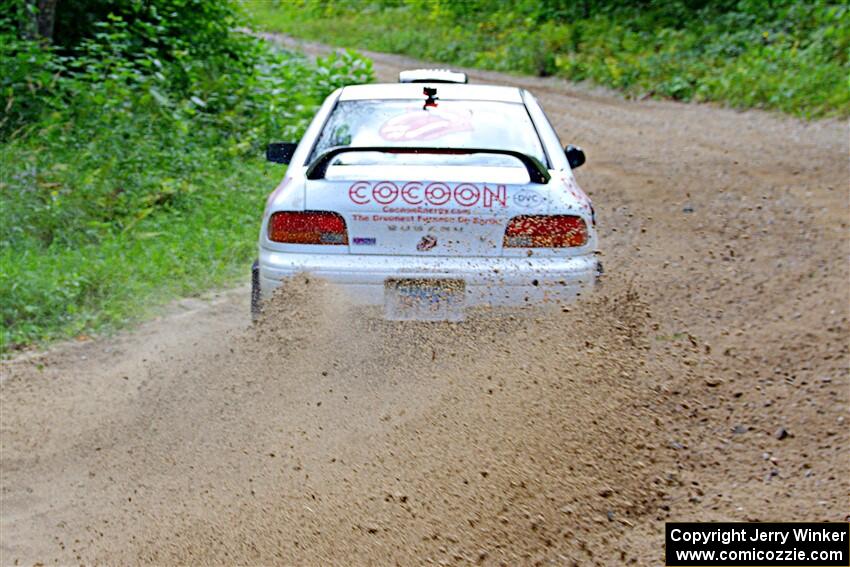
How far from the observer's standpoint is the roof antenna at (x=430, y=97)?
6.01 meters

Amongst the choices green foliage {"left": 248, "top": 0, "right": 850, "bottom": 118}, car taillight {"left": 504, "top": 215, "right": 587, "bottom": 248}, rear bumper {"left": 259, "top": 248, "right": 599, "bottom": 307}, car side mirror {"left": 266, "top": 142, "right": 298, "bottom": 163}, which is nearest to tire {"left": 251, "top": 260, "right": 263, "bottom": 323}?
rear bumper {"left": 259, "top": 248, "right": 599, "bottom": 307}

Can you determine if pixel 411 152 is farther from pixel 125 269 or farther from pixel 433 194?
pixel 125 269

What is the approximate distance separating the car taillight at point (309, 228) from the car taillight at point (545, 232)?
32.0 inches

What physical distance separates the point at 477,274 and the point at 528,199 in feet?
1.47

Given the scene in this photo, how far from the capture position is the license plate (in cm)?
491

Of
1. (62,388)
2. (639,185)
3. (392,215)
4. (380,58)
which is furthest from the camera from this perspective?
(380,58)

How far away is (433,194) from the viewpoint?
4.96m

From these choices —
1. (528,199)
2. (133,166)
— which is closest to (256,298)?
(528,199)

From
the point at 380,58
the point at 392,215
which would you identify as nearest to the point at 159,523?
the point at 392,215

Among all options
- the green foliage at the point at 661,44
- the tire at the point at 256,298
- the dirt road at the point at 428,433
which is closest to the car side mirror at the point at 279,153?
the tire at the point at 256,298

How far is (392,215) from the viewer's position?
4.97 meters

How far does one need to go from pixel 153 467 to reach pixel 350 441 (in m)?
0.92

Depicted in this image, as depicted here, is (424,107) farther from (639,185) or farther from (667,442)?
(639,185)

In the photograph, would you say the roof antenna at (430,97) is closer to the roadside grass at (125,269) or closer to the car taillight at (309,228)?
the car taillight at (309,228)
